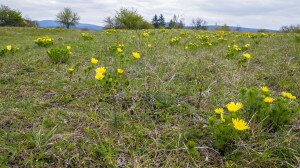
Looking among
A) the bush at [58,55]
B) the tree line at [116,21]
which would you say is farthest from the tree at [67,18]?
the bush at [58,55]

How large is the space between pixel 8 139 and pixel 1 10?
167 feet

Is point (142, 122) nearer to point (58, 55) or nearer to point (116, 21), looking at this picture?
point (58, 55)

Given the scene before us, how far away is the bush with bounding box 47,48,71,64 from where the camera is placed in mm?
5012

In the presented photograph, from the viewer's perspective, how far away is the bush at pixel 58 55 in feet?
16.4

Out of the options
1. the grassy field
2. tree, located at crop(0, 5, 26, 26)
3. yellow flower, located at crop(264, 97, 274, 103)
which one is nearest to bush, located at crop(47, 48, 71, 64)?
the grassy field

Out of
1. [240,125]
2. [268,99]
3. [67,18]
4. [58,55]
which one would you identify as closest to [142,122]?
[240,125]

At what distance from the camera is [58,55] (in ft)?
16.5

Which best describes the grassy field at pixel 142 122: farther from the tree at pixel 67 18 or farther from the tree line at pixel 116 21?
the tree at pixel 67 18

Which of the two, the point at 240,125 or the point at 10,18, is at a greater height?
the point at 10,18

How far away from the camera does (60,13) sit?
235 ft

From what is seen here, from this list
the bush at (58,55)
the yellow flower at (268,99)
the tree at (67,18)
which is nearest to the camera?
the yellow flower at (268,99)

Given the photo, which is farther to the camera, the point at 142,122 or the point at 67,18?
the point at 67,18

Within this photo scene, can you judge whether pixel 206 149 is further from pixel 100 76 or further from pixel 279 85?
pixel 279 85

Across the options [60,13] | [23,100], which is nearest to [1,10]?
[60,13]
